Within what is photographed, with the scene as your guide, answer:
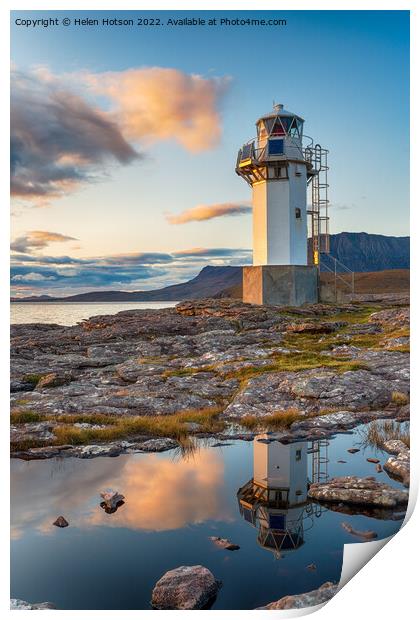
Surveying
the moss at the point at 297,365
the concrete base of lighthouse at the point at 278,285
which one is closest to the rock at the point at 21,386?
the moss at the point at 297,365

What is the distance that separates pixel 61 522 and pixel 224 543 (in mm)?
2792

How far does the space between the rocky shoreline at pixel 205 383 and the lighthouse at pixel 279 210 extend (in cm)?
838

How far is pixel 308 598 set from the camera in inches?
273

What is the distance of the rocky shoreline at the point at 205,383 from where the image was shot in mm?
12883

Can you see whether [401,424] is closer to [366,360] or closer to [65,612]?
[366,360]

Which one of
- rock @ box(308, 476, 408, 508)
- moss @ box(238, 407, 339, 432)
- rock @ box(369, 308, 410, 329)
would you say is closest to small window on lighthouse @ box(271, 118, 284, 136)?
rock @ box(369, 308, 410, 329)

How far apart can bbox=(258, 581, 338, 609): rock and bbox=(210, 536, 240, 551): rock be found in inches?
50.1

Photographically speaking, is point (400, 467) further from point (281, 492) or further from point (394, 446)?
point (281, 492)

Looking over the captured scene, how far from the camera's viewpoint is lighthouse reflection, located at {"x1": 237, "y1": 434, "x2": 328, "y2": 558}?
8461 mm

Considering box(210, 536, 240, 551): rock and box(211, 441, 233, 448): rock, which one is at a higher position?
box(211, 441, 233, 448): rock

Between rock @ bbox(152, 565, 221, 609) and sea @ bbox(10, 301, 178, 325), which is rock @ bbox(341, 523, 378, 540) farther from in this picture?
sea @ bbox(10, 301, 178, 325)

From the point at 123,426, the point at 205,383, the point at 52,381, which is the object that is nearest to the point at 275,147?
the point at 205,383

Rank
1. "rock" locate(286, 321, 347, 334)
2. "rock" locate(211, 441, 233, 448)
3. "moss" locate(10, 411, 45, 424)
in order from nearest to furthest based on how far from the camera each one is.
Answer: "rock" locate(211, 441, 233, 448), "moss" locate(10, 411, 45, 424), "rock" locate(286, 321, 347, 334)
